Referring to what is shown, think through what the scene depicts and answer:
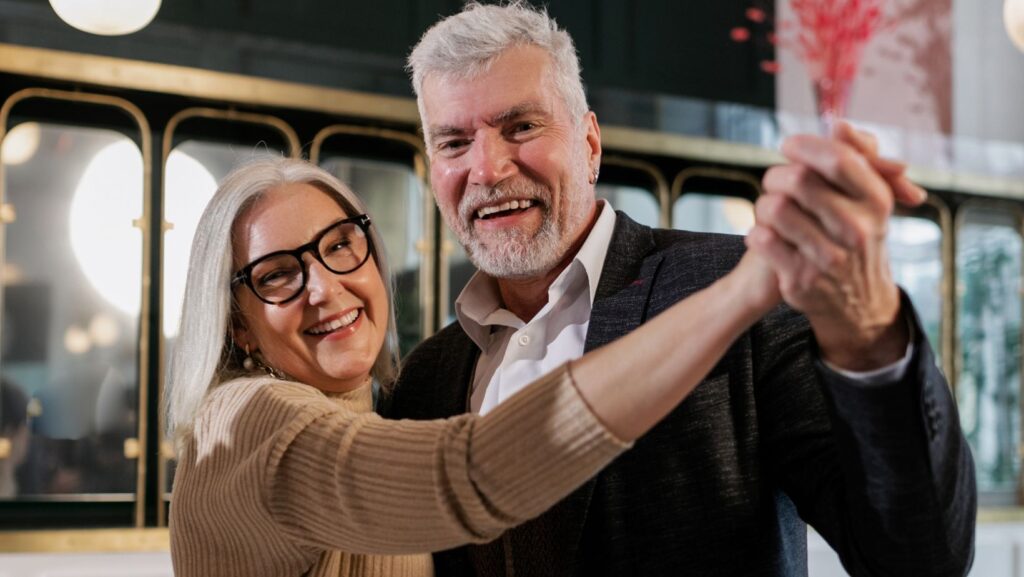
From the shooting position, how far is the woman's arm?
96 cm

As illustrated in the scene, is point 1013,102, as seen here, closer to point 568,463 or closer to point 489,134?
point 489,134

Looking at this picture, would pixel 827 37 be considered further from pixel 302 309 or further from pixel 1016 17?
pixel 302 309

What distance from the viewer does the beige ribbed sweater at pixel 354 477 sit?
3.34 ft

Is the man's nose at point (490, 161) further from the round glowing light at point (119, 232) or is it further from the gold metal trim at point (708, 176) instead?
the gold metal trim at point (708, 176)

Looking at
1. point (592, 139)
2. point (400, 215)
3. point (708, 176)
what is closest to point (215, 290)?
point (592, 139)

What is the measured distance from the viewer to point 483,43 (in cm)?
168

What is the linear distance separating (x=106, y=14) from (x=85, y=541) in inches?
68.6

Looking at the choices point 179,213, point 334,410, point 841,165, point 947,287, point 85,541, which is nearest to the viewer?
point 841,165

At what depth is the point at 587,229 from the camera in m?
1.76

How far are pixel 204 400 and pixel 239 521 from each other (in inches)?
11.3

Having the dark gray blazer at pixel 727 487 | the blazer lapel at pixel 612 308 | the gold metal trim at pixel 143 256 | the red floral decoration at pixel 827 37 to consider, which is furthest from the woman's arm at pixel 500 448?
the red floral decoration at pixel 827 37

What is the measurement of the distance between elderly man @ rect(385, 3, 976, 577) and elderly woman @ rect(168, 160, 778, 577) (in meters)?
0.07

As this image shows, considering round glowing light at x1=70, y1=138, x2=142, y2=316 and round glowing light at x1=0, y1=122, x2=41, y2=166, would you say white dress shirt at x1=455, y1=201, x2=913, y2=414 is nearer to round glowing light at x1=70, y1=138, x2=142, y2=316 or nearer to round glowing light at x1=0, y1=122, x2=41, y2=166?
round glowing light at x1=70, y1=138, x2=142, y2=316

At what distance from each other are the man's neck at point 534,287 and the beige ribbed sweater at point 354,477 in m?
0.44
